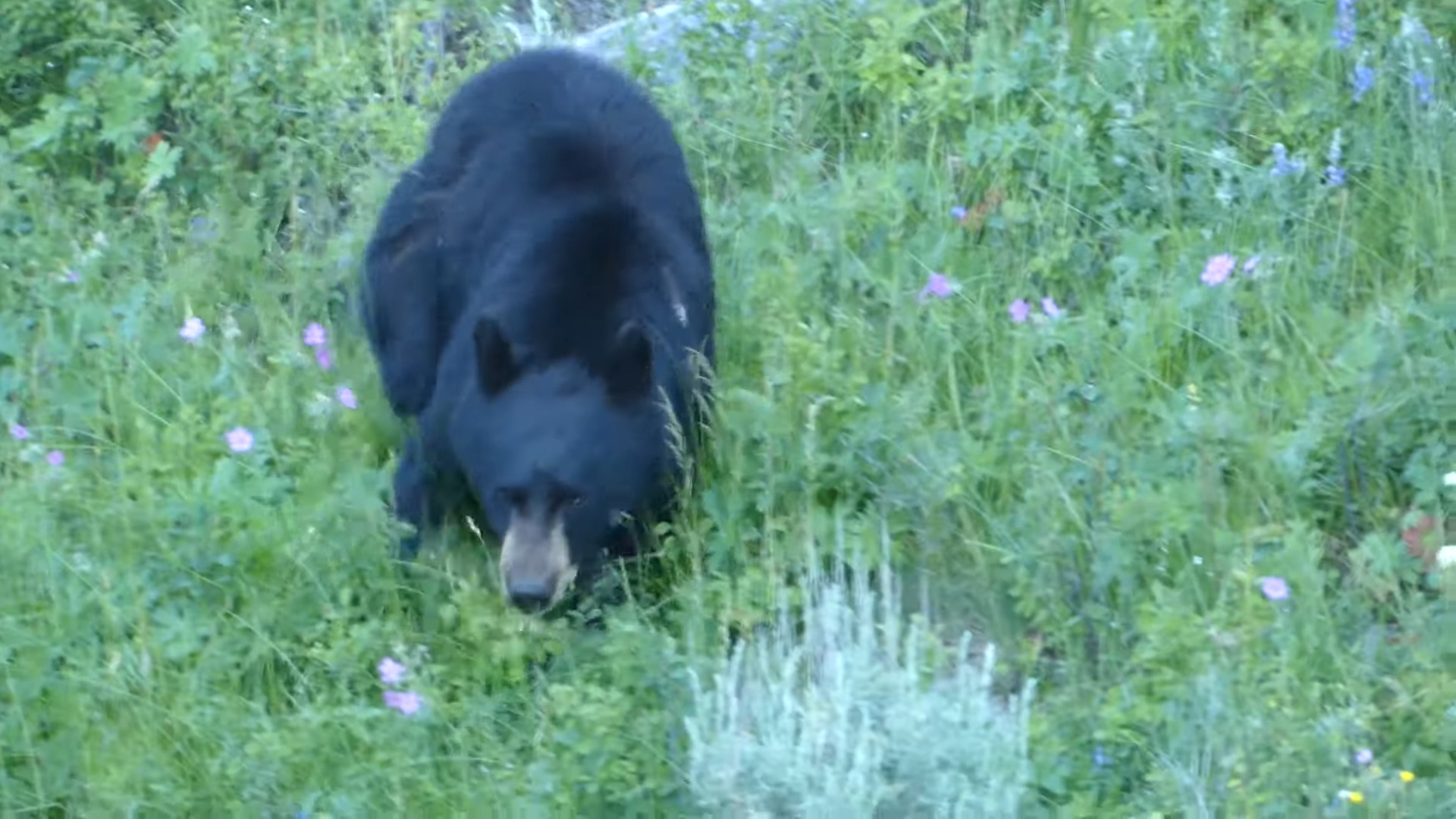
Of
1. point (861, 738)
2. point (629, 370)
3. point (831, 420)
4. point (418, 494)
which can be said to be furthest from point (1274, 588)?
point (418, 494)

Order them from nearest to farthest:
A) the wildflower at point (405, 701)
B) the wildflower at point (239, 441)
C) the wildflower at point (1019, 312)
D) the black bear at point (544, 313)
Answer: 1. the wildflower at point (405, 701)
2. the black bear at point (544, 313)
3. the wildflower at point (239, 441)
4. the wildflower at point (1019, 312)

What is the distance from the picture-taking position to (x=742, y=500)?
14.7 ft

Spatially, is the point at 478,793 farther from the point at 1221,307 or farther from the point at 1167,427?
the point at 1221,307

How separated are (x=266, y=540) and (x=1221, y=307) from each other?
2.30 m

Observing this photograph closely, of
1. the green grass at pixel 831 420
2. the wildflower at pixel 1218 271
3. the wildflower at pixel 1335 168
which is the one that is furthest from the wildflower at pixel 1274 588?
the wildflower at pixel 1335 168

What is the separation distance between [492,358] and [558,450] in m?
0.27

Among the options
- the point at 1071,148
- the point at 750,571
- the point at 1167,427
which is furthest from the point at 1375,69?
the point at 750,571

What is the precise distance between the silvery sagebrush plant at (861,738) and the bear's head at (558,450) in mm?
709

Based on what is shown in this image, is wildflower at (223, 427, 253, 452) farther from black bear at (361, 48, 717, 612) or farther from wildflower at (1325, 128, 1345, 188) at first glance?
wildflower at (1325, 128, 1345, 188)

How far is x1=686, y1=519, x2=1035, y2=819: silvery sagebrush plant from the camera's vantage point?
11.2ft

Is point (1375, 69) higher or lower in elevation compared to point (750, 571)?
higher

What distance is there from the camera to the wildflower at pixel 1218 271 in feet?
16.1

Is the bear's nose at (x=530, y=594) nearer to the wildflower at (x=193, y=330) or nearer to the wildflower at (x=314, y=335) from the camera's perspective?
the wildflower at (x=314, y=335)

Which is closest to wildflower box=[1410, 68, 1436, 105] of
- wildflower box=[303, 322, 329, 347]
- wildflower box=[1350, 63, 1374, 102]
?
wildflower box=[1350, 63, 1374, 102]
